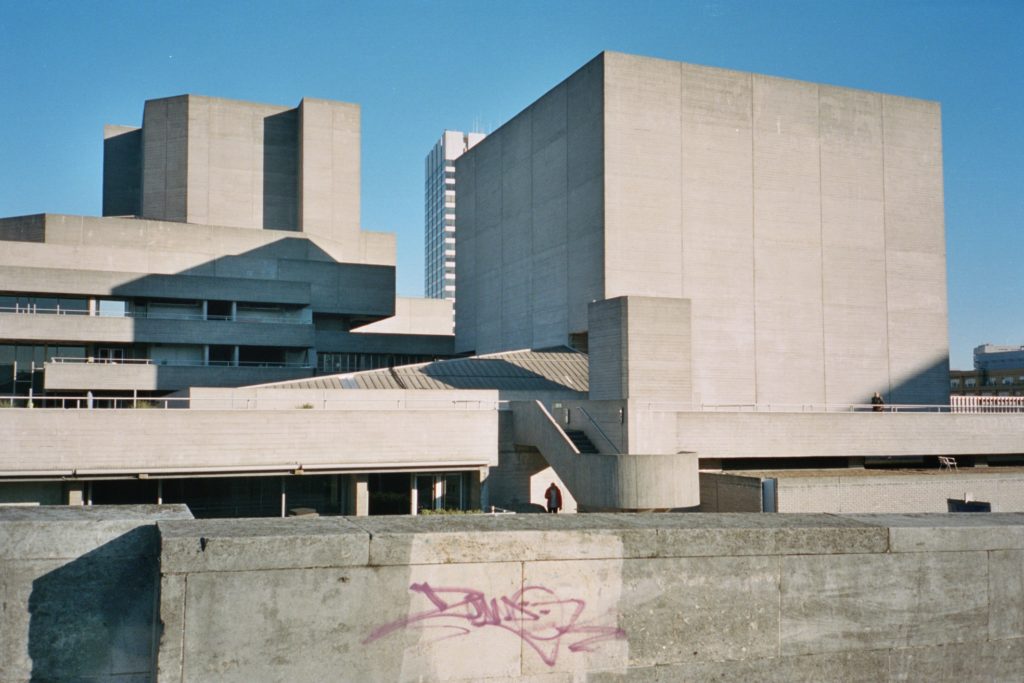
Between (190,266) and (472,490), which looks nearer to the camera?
(472,490)

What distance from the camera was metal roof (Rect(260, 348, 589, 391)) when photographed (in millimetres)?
38938

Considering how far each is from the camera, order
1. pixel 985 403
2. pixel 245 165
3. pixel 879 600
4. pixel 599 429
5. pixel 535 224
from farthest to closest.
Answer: pixel 245 165
pixel 535 224
pixel 985 403
pixel 599 429
pixel 879 600

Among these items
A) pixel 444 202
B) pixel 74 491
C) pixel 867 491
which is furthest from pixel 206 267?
pixel 444 202

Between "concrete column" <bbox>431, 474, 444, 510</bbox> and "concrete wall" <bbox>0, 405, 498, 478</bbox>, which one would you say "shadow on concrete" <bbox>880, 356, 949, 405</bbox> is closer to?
"concrete column" <bbox>431, 474, 444, 510</bbox>

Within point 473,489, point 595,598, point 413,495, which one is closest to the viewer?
point 595,598

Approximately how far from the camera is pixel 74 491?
26156 millimetres

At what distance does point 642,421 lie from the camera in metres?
31.4

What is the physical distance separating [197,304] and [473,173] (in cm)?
2228

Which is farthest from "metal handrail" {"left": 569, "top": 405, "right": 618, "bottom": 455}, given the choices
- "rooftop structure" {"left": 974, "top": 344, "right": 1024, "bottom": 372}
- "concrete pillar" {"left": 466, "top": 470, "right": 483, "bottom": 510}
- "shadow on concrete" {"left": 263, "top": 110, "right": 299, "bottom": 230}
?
"rooftop structure" {"left": 974, "top": 344, "right": 1024, "bottom": 372}

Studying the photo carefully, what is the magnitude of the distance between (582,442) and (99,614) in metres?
27.6

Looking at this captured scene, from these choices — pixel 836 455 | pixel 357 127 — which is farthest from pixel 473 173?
pixel 836 455

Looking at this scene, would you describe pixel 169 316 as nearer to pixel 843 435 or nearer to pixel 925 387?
pixel 843 435

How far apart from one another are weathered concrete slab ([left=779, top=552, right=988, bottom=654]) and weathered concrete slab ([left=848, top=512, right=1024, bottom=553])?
0.23 feet

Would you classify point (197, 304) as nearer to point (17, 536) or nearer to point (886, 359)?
point (886, 359)
